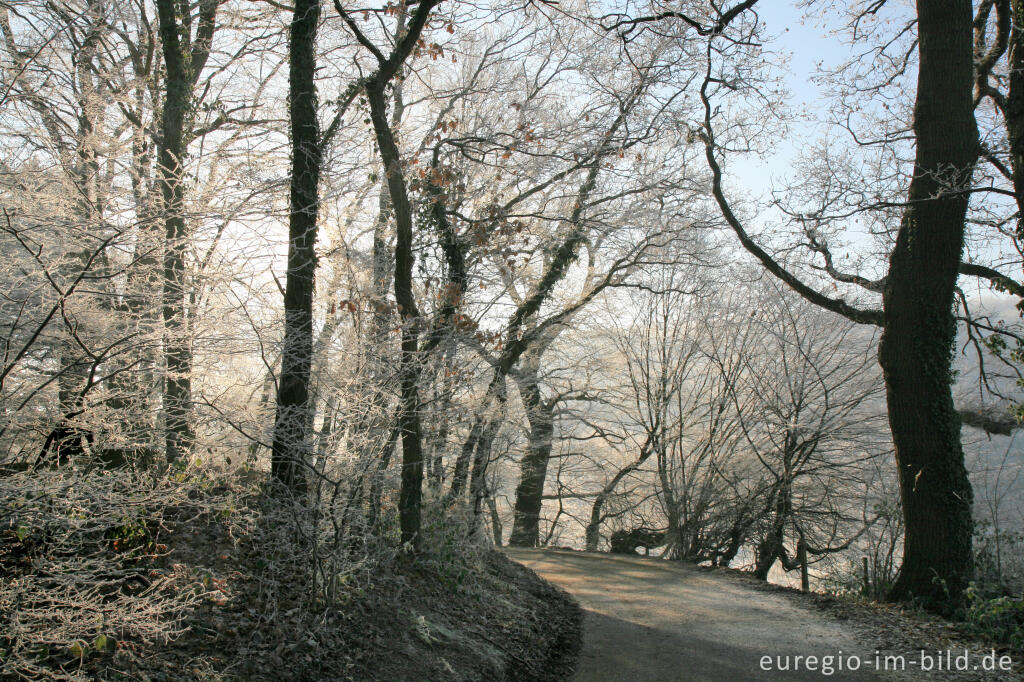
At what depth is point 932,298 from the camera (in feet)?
27.6

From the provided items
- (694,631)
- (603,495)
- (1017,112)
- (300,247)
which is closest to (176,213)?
(300,247)

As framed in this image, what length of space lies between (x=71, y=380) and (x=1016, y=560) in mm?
11015

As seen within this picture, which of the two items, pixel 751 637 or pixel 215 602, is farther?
pixel 751 637

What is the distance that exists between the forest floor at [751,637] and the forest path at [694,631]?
11 mm

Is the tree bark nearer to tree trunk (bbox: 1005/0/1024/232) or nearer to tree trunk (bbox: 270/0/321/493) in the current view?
tree trunk (bbox: 270/0/321/493)

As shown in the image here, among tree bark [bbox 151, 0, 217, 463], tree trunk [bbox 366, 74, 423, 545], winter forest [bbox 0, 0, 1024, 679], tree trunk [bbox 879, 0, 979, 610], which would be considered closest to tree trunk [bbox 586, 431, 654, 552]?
winter forest [bbox 0, 0, 1024, 679]

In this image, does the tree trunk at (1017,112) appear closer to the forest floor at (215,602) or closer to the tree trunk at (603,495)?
the forest floor at (215,602)

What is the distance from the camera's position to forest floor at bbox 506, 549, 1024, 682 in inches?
233

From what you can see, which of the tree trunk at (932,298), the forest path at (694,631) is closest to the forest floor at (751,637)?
the forest path at (694,631)

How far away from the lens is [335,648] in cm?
475

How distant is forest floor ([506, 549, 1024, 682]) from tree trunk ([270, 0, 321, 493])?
10.8 ft

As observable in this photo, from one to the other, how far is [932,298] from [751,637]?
4.75 meters

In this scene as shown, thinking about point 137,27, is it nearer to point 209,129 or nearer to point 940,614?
point 209,129

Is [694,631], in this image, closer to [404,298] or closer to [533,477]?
[404,298]
